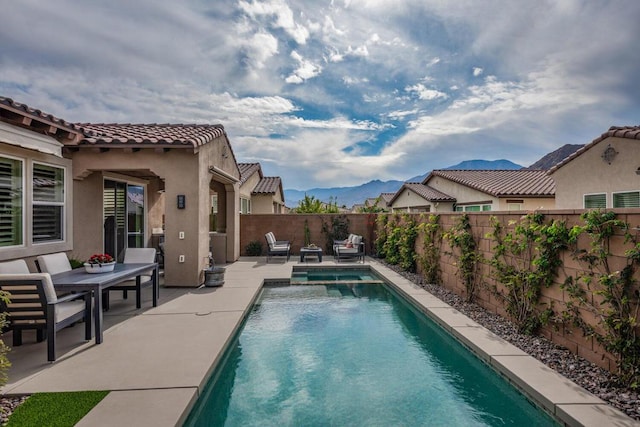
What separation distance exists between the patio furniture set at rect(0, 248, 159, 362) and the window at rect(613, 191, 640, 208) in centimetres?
1462

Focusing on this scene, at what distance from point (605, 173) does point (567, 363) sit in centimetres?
1101

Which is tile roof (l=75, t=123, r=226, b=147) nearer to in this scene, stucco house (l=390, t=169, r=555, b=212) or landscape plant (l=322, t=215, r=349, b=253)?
landscape plant (l=322, t=215, r=349, b=253)

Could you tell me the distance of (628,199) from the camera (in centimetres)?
1111

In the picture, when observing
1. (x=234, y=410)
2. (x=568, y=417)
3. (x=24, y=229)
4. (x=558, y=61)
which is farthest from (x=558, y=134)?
(x=24, y=229)

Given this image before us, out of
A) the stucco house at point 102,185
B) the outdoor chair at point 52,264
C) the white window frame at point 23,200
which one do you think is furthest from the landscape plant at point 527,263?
the white window frame at point 23,200

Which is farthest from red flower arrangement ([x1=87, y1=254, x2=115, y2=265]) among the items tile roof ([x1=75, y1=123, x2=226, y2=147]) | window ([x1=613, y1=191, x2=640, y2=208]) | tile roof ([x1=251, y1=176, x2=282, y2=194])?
tile roof ([x1=251, y1=176, x2=282, y2=194])

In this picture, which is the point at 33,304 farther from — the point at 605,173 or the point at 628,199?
the point at 605,173

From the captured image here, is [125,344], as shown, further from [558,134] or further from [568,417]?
[558,134]

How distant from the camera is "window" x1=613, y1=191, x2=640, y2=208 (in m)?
10.8

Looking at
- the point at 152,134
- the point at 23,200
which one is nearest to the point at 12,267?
the point at 23,200

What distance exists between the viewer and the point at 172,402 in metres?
3.47

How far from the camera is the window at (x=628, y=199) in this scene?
1078 cm

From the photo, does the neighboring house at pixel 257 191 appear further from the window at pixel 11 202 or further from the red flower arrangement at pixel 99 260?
the red flower arrangement at pixel 99 260

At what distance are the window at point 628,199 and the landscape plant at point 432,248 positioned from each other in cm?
687
